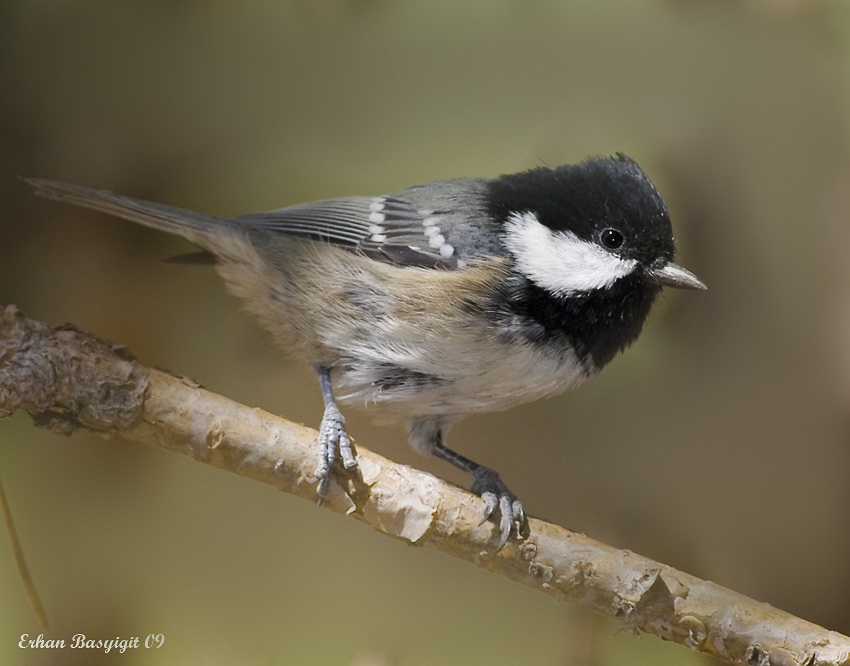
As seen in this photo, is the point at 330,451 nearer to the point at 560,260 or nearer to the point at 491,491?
the point at 491,491

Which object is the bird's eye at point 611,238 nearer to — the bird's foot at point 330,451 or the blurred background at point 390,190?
the blurred background at point 390,190

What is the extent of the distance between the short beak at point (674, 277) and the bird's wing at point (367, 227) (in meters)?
0.33

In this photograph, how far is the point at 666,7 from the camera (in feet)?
4.13

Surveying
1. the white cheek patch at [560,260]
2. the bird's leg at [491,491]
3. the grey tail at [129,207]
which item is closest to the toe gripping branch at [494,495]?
the bird's leg at [491,491]

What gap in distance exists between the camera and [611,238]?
1.15 meters

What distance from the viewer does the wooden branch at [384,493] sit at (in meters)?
1.06

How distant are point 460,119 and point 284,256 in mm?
371

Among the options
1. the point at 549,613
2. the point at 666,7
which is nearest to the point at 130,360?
the point at 549,613

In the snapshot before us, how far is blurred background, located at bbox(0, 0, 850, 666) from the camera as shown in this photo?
118 centimetres

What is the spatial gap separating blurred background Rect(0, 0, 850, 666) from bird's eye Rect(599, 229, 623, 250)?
0.53 feet

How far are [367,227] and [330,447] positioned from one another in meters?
0.36

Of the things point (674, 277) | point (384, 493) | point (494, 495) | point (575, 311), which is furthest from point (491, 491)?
point (674, 277)

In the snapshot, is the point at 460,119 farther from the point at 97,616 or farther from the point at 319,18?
the point at 97,616

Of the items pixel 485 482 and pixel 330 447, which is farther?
pixel 485 482
